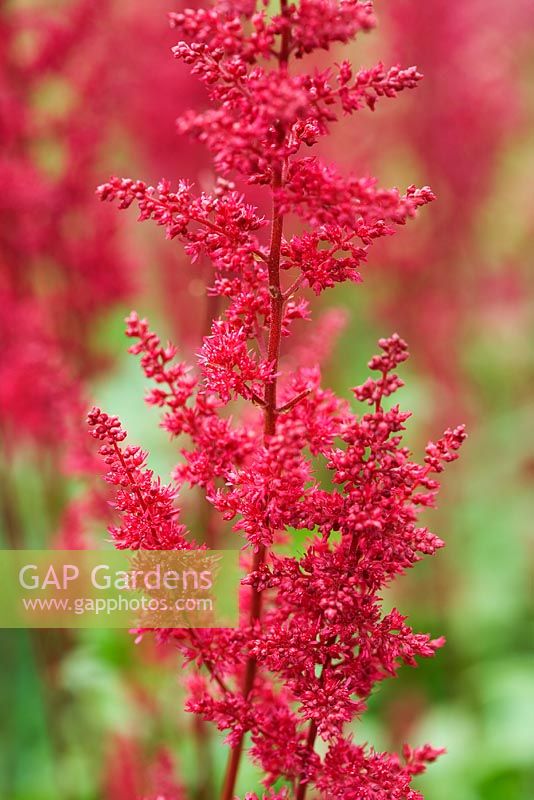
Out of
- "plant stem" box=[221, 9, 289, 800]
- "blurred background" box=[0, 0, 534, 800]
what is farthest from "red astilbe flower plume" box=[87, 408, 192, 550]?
"blurred background" box=[0, 0, 534, 800]

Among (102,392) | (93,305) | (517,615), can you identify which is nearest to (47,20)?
(93,305)

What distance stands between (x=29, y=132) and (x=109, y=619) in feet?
5.85

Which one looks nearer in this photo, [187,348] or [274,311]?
[274,311]

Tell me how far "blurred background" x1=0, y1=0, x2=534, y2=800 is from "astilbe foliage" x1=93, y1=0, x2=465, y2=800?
553mm

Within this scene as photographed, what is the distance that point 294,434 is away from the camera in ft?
3.85

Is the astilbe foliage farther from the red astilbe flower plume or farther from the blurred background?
the blurred background

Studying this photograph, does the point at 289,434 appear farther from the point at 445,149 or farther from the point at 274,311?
the point at 445,149

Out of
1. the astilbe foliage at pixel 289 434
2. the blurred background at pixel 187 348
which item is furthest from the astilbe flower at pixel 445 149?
the astilbe foliage at pixel 289 434

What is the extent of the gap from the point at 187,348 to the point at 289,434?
2799mm

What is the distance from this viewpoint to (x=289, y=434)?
1.17 m

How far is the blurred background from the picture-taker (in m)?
3.07

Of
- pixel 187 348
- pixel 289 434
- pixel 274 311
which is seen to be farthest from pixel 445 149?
pixel 289 434

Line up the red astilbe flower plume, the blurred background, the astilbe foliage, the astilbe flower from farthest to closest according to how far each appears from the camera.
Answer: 1. the astilbe flower
2. the blurred background
3. the red astilbe flower plume
4. the astilbe foliage

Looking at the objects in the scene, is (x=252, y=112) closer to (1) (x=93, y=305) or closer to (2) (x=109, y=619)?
(2) (x=109, y=619)
